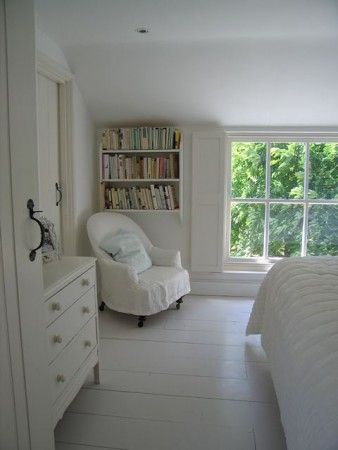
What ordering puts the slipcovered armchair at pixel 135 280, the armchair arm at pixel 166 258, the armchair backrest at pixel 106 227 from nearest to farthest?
the slipcovered armchair at pixel 135 280, the armchair backrest at pixel 106 227, the armchair arm at pixel 166 258

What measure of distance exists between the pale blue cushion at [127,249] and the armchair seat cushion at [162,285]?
0.09 metres

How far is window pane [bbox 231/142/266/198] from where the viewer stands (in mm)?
3869

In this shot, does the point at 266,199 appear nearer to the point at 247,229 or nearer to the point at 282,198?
the point at 282,198

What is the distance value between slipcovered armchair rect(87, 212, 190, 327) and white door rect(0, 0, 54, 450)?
173 centimetres

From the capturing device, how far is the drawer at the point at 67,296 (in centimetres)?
161

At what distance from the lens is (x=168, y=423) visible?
1.88 m

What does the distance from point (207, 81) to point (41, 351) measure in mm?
2670

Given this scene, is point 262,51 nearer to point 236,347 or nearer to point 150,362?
point 236,347

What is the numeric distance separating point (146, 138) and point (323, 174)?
1.91 metres

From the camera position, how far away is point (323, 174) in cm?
384

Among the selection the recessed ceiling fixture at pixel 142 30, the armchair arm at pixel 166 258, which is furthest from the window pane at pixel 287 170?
the recessed ceiling fixture at pixel 142 30

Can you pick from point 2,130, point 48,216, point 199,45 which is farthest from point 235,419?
point 199,45

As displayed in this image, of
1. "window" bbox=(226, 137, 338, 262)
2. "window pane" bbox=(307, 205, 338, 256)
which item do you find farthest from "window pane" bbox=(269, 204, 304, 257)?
"window pane" bbox=(307, 205, 338, 256)

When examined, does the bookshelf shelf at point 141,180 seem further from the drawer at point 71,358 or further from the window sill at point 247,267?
the drawer at point 71,358
